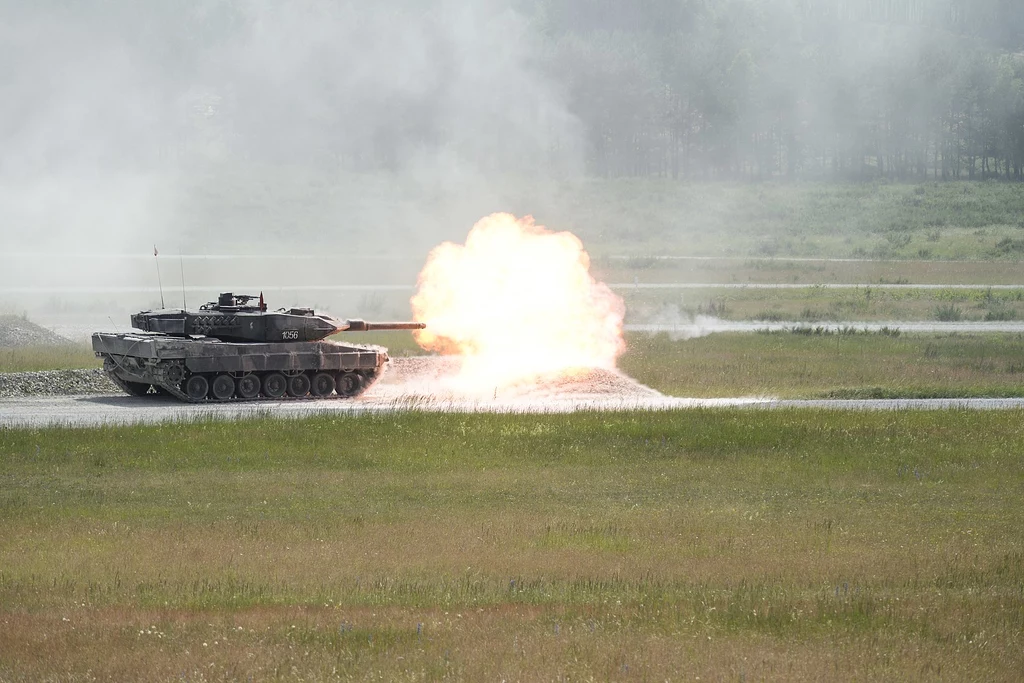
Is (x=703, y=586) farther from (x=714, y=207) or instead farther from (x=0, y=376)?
(x=714, y=207)

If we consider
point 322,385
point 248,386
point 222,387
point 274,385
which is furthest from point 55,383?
point 322,385

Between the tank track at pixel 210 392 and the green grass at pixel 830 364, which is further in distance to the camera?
the green grass at pixel 830 364

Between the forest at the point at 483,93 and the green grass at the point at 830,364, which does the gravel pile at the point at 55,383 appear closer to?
the green grass at the point at 830,364

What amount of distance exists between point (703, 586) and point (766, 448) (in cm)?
1041

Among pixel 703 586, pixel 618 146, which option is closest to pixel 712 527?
pixel 703 586

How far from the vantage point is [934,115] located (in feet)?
443

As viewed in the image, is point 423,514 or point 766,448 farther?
point 766,448

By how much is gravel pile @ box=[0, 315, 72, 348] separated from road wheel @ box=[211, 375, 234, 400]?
13.4 m

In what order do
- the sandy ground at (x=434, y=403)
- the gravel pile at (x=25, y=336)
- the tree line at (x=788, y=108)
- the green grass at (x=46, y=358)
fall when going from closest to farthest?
the sandy ground at (x=434, y=403) → the green grass at (x=46, y=358) → the gravel pile at (x=25, y=336) → the tree line at (x=788, y=108)

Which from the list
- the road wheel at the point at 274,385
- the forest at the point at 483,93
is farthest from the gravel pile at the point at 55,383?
the forest at the point at 483,93

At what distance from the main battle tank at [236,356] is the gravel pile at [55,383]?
40.1 inches

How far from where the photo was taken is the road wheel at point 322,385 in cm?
3509

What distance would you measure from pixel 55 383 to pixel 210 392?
442 cm

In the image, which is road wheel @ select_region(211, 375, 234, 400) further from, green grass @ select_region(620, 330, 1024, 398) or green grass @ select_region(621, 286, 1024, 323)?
green grass @ select_region(621, 286, 1024, 323)
